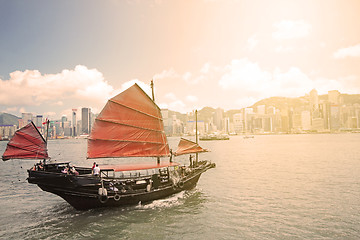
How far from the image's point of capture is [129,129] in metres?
20.3

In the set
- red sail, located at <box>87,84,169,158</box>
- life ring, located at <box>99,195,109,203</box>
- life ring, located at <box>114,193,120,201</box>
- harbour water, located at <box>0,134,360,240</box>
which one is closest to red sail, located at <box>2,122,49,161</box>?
harbour water, located at <box>0,134,360,240</box>

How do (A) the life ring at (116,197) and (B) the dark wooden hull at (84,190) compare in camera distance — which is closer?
(B) the dark wooden hull at (84,190)

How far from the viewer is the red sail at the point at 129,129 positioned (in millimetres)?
19203

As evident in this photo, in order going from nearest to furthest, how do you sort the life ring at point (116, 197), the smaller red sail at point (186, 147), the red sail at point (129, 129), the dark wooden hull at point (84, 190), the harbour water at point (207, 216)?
1. the harbour water at point (207, 216)
2. the dark wooden hull at point (84, 190)
3. the life ring at point (116, 197)
4. the red sail at point (129, 129)
5. the smaller red sail at point (186, 147)

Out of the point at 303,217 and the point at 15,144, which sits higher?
the point at 15,144

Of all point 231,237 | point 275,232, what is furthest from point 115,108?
point 275,232

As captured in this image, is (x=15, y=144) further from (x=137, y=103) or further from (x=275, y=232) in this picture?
(x=275, y=232)

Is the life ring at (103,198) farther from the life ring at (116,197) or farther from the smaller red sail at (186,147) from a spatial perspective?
the smaller red sail at (186,147)

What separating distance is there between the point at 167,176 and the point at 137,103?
6.87m

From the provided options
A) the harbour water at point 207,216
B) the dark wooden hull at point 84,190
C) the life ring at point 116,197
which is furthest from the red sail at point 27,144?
the life ring at point 116,197

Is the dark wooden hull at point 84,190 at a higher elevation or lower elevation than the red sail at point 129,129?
lower

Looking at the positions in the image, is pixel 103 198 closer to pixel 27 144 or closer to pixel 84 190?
pixel 84 190

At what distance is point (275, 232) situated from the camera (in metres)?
12.8

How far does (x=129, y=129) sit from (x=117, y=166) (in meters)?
3.27
